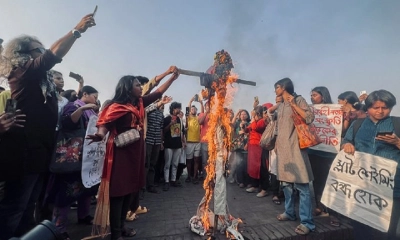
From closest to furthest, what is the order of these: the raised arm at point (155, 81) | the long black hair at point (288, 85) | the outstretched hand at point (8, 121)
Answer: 1. the outstretched hand at point (8, 121)
2. the raised arm at point (155, 81)
3. the long black hair at point (288, 85)

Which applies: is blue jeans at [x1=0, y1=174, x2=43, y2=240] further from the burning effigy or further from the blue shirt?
the blue shirt

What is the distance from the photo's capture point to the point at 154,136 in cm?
634

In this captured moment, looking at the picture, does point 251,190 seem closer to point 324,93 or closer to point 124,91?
point 324,93

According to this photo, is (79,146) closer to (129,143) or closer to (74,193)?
(74,193)

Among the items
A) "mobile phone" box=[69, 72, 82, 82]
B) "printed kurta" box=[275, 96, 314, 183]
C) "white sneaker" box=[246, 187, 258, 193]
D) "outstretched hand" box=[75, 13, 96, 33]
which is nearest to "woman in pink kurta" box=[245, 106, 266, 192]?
"white sneaker" box=[246, 187, 258, 193]

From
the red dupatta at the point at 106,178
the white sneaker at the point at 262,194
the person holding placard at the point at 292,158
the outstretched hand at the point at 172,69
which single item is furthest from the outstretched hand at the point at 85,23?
the white sneaker at the point at 262,194

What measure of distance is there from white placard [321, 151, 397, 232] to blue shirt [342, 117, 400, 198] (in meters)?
0.07

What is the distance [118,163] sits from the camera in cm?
310

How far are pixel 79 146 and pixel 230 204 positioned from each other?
3.89 m

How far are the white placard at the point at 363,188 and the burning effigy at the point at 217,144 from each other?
194cm

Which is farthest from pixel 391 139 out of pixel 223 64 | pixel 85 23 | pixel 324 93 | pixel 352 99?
pixel 85 23

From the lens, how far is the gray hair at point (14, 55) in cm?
255

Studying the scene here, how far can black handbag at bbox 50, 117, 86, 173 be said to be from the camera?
3.35 m

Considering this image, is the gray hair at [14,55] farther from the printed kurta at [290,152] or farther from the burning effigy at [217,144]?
the printed kurta at [290,152]
